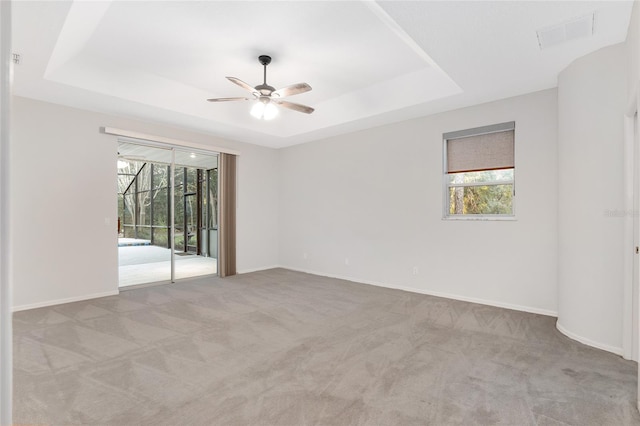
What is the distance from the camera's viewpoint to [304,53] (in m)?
3.74

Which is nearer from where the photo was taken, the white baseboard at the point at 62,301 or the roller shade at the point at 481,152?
the white baseboard at the point at 62,301

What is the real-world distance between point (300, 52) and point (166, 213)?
13.0ft

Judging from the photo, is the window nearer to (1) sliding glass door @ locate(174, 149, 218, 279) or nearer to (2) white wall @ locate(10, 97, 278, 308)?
(1) sliding glass door @ locate(174, 149, 218, 279)

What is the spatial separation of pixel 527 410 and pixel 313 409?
4.50 feet

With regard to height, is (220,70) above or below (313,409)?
above

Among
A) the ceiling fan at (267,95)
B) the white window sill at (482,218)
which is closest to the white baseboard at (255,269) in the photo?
the ceiling fan at (267,95)

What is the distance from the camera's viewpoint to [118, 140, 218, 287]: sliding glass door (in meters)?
5.93

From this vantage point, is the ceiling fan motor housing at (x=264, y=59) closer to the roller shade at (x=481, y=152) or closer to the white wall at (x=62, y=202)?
the white wall at (x=62, y=202)

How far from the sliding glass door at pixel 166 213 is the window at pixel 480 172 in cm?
435

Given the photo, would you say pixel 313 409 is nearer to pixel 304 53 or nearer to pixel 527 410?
pixel 527 410

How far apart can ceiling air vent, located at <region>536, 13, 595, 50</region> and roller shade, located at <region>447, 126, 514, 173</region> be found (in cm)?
147

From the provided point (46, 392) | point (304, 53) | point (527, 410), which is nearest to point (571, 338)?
point (527, 410)

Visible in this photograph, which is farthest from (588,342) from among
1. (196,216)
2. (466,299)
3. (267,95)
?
(196,216)

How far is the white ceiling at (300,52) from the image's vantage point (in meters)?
2.59
